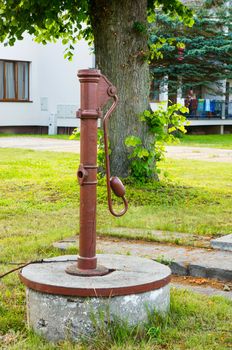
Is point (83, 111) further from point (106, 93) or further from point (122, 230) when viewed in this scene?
point (122, 230)

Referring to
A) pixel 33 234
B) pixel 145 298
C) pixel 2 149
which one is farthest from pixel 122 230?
pixel 2 149

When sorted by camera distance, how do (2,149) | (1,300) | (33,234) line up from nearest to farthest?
(1,300)
(33,234)
(2,149)

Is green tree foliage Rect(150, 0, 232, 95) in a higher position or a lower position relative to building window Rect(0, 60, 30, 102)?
higher

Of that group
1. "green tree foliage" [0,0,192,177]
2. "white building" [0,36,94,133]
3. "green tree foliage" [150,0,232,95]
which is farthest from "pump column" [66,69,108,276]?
"white building" [0,36,94,133]

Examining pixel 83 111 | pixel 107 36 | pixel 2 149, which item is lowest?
pixel 2 149

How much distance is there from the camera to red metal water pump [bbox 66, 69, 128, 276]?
4203 millimetres

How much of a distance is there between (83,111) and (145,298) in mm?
1136

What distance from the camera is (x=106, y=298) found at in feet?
13.0

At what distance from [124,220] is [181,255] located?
2035 millimetres

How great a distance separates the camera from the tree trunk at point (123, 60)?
33.8 ft

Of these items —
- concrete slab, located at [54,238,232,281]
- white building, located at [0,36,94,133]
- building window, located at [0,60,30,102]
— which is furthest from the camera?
white building, located at [0,36,94,133]

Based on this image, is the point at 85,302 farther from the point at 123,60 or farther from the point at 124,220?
the point at 123,60

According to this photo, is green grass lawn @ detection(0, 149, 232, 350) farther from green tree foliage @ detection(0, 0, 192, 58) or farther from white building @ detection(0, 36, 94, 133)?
white building @ detection(0, 36, 94, 133)

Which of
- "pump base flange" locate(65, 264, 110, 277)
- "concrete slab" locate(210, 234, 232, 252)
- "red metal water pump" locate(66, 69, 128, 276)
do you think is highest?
"red metal water pump" locate(66, 69, 128, 276)
